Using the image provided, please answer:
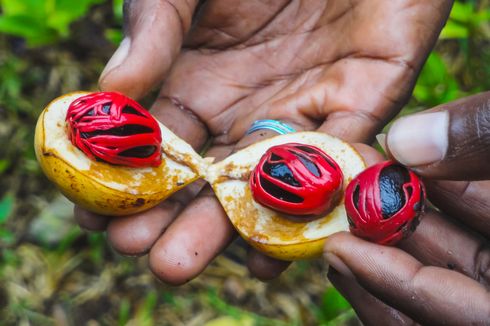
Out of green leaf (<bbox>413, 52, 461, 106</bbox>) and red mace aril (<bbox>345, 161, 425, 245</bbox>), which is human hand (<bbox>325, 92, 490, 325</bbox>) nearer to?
red mace aril (<bbox>345, 161, 425, 245</bbox>)

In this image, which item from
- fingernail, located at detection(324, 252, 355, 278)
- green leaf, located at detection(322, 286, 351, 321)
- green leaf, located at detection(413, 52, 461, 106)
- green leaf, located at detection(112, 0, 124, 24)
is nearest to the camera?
fingernail, located at detection(324, 252, 355, 278)

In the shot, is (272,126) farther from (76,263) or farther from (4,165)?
(4,165)

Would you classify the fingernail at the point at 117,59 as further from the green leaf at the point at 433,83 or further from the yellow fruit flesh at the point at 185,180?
the green leaf at the point at 433,83

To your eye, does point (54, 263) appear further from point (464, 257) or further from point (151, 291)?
point (464, 257)

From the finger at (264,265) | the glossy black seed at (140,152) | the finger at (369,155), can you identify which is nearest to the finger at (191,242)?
the finger at (264,265)

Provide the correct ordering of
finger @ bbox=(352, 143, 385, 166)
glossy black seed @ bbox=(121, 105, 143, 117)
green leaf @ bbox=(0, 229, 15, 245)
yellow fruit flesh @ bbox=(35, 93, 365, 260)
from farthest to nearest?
green leaf @ bbox=(0, 229, 15, 245) < finger @ bbox=(352, 143, 385, 166) < glossy black seed @ bbox=(121, 105, 143, 117) < yellow fruit flesh @ bbox=(35, 93, 365, 260)

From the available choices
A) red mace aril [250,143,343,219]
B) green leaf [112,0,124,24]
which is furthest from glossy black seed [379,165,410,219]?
green leaf [112,0,124,24]
